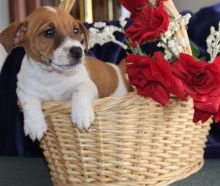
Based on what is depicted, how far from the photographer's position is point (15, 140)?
1.76 meters

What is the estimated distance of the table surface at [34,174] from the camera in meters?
1.19

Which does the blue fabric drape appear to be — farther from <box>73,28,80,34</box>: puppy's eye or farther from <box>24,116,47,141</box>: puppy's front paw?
<box>24,116,47,141</box>: puppy's front paw

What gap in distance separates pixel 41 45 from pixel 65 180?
0.39 metres

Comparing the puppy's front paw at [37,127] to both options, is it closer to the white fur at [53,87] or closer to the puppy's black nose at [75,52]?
the white fur at [53,87]

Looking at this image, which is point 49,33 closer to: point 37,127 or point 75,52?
point 75,52

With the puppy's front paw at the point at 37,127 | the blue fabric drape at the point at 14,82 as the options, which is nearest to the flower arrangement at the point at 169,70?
the puppy's front paw at the point at 37,127

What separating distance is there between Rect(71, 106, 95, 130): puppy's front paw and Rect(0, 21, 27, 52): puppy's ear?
34 cm

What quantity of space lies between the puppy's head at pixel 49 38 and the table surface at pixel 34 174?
1.19 ft

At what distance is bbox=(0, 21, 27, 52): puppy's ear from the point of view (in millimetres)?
1201

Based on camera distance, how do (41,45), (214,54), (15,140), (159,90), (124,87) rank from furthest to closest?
(15,140)
(124,87)
(41,45)
(214,54)
(159,90)

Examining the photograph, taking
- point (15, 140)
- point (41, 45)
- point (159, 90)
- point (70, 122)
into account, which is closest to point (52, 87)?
point (41, 45)

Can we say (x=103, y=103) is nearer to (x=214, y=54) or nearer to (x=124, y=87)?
(x=214, y=54)

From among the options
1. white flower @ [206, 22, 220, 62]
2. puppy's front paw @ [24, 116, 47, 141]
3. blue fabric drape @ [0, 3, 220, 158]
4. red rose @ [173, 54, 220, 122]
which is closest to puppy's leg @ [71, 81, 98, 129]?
puppy's front paw @ [24, 116, 47, 141]

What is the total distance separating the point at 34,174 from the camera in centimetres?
139
